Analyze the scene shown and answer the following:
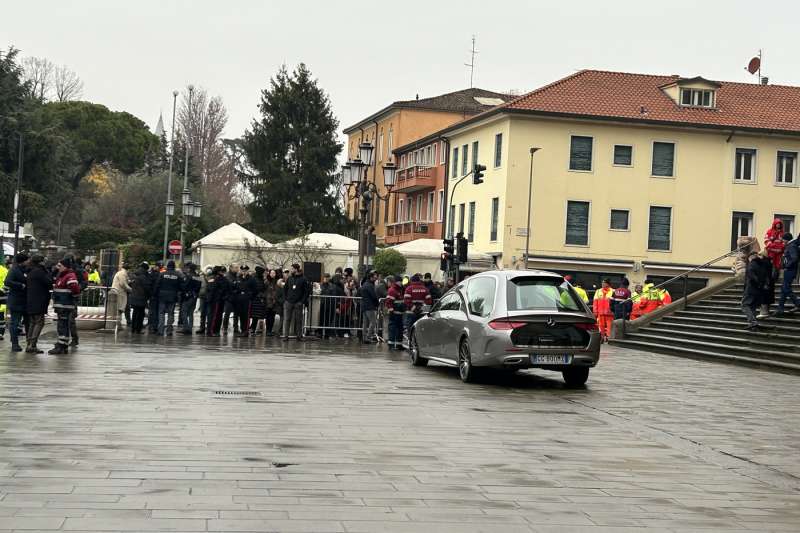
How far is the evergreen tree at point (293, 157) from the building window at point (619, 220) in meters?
25.1

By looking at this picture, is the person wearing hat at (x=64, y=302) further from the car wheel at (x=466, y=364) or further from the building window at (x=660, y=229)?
the building window at (x=660, y=229)

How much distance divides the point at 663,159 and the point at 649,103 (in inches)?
122

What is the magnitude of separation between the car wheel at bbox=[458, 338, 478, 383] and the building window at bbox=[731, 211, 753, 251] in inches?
1628

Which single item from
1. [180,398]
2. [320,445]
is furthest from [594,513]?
[180,398]

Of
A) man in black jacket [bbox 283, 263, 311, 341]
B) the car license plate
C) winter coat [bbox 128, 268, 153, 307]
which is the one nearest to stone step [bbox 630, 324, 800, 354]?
the car license plate

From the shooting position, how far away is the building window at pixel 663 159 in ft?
183

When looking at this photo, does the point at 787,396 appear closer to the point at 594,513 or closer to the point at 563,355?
the point at 563,355

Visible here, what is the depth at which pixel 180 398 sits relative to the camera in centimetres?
1314

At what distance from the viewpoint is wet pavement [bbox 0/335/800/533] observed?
6961mm

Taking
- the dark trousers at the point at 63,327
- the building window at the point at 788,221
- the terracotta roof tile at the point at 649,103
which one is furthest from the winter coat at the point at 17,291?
the building window at the point at 788,221

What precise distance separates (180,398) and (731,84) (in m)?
52.4

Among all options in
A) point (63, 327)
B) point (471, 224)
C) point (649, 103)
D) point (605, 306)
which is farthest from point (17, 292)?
point (649, 103)

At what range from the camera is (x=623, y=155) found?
55.7 meters

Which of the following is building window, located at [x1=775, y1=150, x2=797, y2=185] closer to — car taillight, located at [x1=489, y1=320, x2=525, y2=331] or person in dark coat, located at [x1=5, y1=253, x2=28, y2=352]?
car taillight, located at [x1=489, y1=320, x2=525, y2=331]
